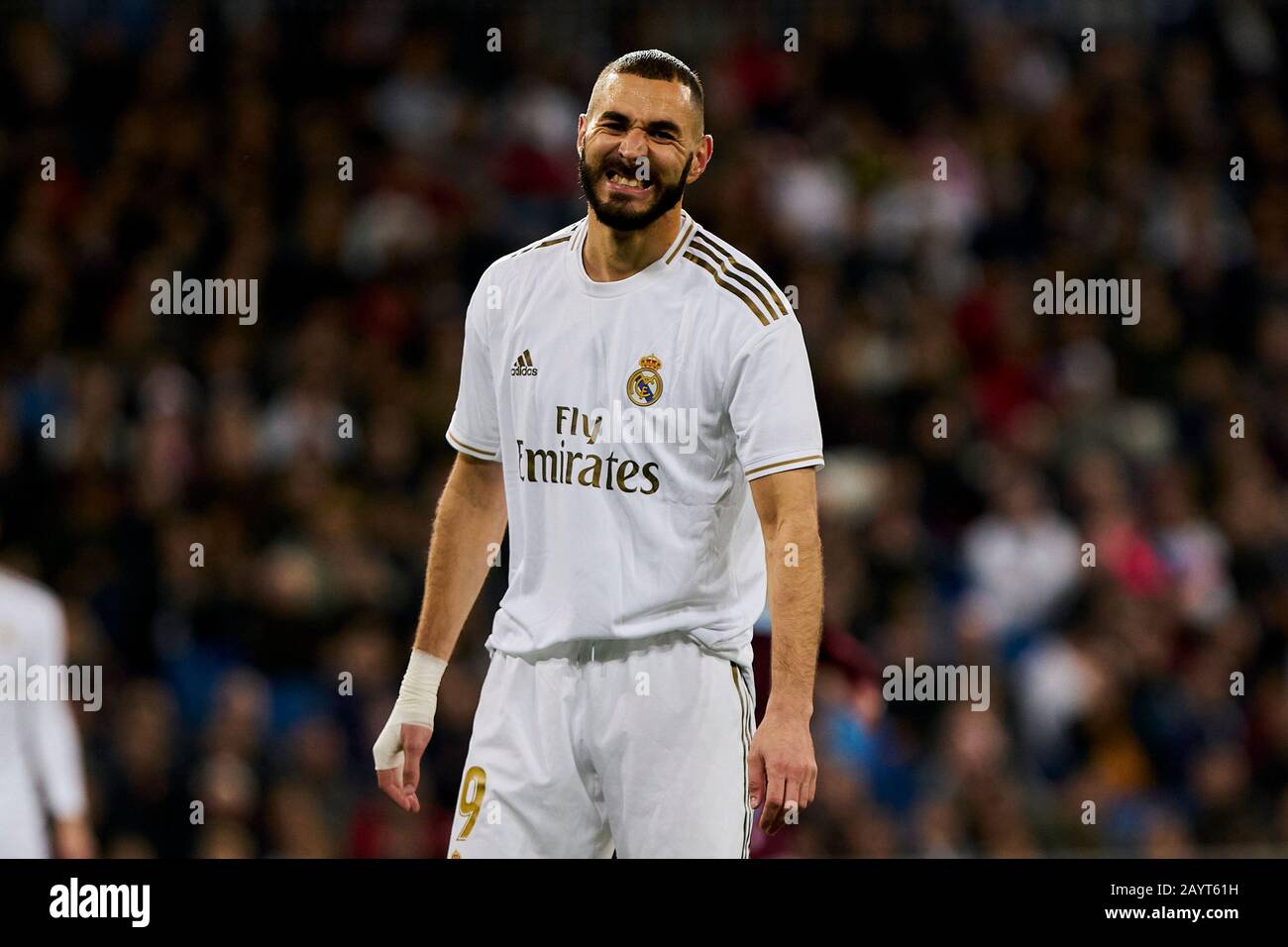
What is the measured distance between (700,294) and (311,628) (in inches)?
158

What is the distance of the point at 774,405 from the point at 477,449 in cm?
83

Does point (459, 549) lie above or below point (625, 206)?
below

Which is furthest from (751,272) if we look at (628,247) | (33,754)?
(33,754)

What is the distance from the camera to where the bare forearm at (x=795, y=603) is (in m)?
4.09

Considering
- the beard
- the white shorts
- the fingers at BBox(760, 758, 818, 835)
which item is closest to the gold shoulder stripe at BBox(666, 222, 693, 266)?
the beard

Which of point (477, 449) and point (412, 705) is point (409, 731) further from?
point (477, 449)

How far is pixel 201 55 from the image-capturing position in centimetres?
995

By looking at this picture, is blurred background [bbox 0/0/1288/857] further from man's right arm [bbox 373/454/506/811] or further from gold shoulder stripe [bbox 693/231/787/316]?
gold shoulder stripe [bbox 693/231/787/316]

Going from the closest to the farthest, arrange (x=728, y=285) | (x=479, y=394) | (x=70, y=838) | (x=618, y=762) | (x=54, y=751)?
(x=618, y=762) < (x=728, y=285) < (x=479, y=394) < (x=70, y=838) < (x=54, y=751)

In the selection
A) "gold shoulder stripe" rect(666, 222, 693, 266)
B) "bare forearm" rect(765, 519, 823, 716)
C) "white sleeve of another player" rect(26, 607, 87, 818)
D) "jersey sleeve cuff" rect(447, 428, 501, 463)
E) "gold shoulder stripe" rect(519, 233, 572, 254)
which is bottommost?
"white sleeve of another player" rect(26, 607, 87, 818)

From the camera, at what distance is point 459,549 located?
463 cm

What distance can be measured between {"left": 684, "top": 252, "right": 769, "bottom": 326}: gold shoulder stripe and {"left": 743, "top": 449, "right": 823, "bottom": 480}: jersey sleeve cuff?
32 cm

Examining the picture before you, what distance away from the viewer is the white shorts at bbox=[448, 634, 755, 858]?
167 inches
